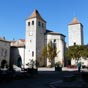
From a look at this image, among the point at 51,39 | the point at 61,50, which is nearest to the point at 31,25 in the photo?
the point at 51,39

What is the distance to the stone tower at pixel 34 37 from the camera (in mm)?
66188

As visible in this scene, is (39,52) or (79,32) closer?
(39,52)

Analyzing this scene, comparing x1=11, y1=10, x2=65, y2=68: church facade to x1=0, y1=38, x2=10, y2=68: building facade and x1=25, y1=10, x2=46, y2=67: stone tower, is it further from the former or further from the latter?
x1=0, y1=38, x2=10, y2=68: building facade

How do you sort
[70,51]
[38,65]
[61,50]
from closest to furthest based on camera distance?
[70,51], [38,65], [61,50]

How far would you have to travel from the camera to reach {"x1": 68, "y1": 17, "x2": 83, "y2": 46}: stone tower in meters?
71.9

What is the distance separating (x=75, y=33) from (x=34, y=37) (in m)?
14.2

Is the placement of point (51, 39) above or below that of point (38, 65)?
above

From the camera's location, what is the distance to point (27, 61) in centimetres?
6744

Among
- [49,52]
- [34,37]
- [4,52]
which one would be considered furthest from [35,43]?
[4,52]

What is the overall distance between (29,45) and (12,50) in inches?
275

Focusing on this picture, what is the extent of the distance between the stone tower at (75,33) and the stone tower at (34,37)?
9.56 m

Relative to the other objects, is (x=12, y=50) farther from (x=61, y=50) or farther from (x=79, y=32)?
(x=79, y=32)

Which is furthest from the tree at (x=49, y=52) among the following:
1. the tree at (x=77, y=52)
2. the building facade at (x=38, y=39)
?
the tree at (x=77, y=52)

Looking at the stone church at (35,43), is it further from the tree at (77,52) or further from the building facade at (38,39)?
the tree at (77,52)
